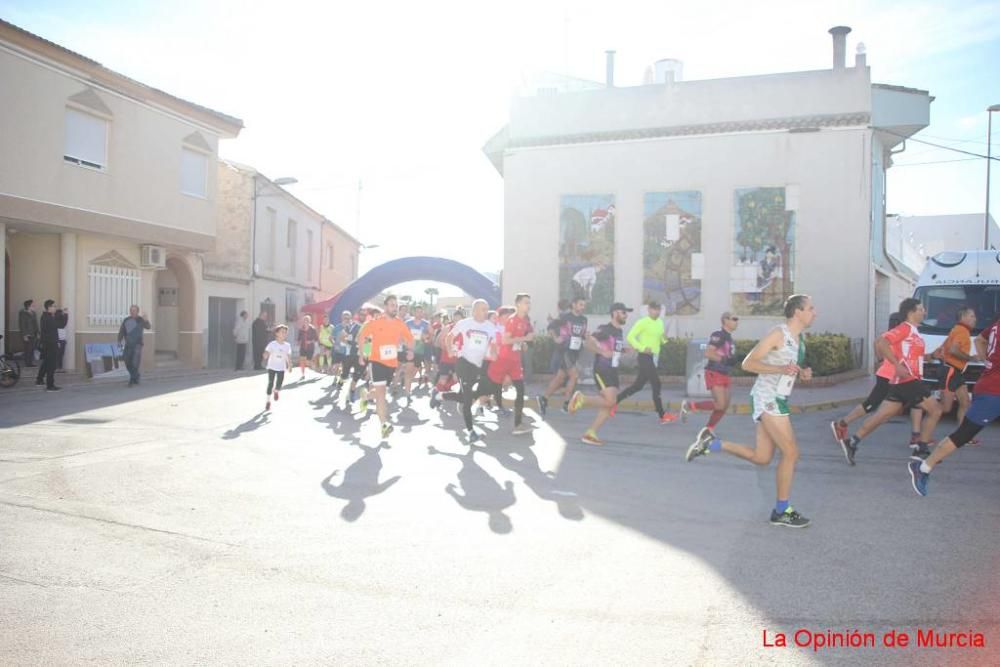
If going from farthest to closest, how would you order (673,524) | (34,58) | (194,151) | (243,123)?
(243,123)
(194,151)
(34,58)
(673,524)

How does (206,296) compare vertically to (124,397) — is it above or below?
above

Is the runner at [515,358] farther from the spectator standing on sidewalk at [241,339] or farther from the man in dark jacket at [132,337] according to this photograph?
the spectator standing on sidewalk at [241,339]

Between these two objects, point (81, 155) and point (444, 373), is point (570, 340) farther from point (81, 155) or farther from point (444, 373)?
point (81, 155)

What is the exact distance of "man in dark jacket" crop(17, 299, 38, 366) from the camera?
1745 centimetres

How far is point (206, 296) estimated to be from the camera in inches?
982

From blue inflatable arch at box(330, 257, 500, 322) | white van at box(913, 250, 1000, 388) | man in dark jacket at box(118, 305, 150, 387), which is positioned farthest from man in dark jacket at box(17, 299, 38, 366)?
white van at box(913, 250, 1000, 388)

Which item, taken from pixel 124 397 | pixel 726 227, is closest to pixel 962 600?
pixel 124 397

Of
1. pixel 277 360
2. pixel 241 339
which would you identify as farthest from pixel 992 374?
pixel 241 339

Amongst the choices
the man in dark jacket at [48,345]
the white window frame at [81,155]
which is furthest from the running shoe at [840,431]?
the white window frame at [81,155]

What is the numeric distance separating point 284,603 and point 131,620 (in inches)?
29.4

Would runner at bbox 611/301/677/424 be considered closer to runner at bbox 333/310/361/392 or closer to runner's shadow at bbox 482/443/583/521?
runner's shadow at bbox 482/443/583/521

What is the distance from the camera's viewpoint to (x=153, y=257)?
20.7 m

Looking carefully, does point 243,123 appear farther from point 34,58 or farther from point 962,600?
point 962,600

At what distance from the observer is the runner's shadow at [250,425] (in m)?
9.75
